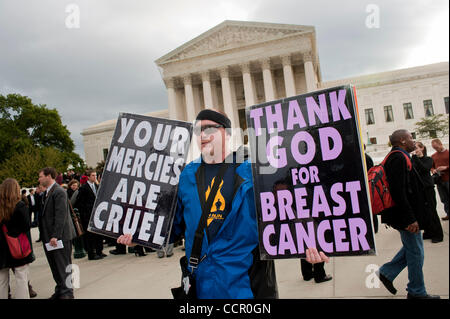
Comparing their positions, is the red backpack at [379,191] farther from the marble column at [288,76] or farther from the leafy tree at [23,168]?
the marble column at [288,76]

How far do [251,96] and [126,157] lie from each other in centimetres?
3464

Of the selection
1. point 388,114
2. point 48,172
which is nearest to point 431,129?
point 388,114

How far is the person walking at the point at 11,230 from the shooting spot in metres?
3.89

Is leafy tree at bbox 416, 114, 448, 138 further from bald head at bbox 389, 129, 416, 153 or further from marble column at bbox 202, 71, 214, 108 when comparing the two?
bald head at bbox 389, 129, 416, 153

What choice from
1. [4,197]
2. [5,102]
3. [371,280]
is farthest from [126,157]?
[371,280]

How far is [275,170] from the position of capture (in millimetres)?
1839

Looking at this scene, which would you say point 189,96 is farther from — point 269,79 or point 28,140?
point 28,140

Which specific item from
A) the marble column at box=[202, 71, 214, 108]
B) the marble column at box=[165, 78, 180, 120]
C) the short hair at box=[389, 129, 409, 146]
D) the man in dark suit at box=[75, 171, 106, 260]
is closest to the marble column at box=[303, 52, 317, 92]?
the marble column at box=[202, 71, 214, 108]

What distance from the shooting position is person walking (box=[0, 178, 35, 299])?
3.89 m

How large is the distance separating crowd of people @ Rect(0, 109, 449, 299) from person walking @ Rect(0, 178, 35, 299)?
1 cm

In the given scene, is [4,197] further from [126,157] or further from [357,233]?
[357,233]

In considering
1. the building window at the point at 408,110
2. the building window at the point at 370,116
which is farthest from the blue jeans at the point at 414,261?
the building window at the point at 408,110

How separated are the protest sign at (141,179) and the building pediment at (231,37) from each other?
3658 centimetres

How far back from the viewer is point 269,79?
118ft
